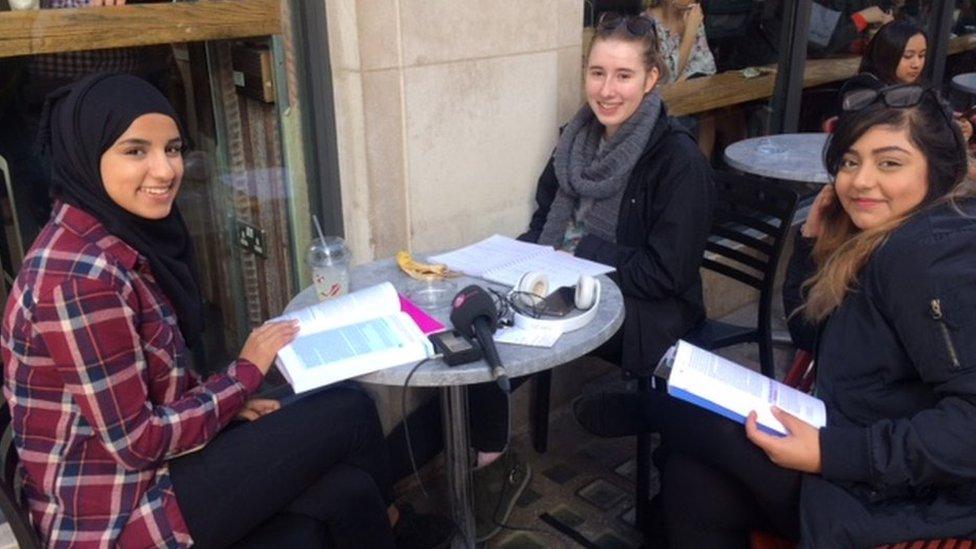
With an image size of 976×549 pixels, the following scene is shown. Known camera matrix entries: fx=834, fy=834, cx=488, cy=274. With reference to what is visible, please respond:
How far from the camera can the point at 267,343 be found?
1.88 meters

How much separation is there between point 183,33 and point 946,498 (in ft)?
7.25

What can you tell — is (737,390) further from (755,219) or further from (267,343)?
(755,219)

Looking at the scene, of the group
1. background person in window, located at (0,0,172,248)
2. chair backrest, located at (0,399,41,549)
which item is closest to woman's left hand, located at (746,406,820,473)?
chair backrest, located at (0,399,41,549)

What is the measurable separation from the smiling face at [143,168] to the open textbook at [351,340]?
0.42m

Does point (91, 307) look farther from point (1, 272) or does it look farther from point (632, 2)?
point (632, 2)

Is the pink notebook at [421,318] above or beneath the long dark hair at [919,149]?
beneath

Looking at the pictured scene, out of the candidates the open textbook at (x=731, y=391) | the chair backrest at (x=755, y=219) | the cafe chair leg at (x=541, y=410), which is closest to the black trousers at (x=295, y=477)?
the open textbook at (x=731, y=391)

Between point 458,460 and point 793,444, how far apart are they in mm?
1002

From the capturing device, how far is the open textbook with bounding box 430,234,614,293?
2256mm

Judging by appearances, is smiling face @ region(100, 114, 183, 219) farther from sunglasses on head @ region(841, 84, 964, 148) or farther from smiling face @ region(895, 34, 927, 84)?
smiling face @ region(895, 34, 927, 84)

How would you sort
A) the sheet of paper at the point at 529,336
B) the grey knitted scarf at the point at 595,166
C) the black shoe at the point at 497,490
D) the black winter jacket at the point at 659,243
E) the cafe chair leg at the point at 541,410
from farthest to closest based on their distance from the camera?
the cafe chair leg at the point at 541,410 < the black shoe at the point at 497,490 < the grey knitted scarf at the point at 595,166 < the black winter jacket at the point at 659,243 < the sheet of paper at the point at 529,336

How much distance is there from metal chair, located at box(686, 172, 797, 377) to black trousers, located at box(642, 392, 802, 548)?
0.85 m

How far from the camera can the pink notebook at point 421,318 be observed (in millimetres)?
1942

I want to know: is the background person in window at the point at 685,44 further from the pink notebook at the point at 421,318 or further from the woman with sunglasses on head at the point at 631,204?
the pink notebook at the point at 421,318
